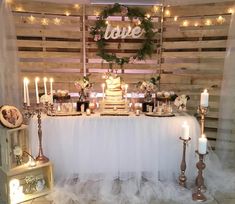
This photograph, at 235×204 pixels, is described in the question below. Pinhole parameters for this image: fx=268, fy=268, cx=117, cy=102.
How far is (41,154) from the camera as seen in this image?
2.92m

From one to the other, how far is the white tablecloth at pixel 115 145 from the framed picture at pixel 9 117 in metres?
0.29

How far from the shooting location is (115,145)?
10.1 feet

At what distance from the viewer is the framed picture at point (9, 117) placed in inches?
102

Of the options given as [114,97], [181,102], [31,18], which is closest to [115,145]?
[114,97]

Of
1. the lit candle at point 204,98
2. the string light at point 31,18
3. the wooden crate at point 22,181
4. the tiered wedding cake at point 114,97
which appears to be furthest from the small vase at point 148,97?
the string light at point 31,18

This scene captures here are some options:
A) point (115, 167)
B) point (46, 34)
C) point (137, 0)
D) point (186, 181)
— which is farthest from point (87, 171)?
point (137, 0)

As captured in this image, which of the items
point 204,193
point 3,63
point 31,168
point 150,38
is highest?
point 150,38

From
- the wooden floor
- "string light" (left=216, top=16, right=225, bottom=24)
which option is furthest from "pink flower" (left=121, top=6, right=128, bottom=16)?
the wooden floor

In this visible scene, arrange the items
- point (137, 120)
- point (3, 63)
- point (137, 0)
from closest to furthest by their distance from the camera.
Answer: point (137, 120), point (3, 63), point (137, 0)

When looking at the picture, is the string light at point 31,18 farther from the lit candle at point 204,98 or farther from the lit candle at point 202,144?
the lit candle at point 202,144

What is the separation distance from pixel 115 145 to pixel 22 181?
106 cm

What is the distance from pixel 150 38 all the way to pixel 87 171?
1.93 meters

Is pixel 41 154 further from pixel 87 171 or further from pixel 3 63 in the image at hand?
pixel 3 63

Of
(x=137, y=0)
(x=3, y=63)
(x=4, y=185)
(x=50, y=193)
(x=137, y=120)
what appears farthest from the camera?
(x=137, y=0)
